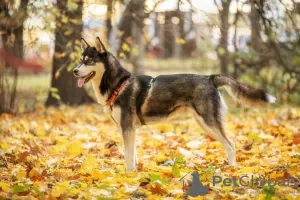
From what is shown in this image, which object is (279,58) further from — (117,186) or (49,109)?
(117,186)

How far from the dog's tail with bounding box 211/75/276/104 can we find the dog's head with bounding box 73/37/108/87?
4.71ft

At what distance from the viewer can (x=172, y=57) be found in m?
33.5

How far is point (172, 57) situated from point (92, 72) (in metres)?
27.9

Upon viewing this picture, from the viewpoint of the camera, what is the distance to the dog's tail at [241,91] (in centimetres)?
588

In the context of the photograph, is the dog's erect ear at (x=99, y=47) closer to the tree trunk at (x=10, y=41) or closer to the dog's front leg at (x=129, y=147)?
the dog's front leg at (x=129, y=147)

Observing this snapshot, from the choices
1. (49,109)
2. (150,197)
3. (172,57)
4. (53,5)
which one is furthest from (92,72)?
(172,57)

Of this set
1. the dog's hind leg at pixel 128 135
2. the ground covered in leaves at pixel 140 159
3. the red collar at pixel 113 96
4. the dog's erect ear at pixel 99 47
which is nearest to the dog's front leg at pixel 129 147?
the dog's hind leg at pixel 128 135

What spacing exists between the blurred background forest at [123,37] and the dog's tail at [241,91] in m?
1.45

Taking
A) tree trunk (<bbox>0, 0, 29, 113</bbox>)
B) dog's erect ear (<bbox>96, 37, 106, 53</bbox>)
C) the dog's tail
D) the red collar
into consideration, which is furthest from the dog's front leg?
tree trunk (<bbox>0, 0, 29, 113</bbox>)

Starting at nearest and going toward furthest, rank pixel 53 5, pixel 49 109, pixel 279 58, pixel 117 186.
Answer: pixel 117 186 → pixel 53 5 → pixel 279 58 → pixel 49 109

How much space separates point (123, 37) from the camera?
1297 cm

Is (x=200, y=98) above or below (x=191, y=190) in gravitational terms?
above

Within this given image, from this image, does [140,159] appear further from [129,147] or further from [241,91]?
[241,91]

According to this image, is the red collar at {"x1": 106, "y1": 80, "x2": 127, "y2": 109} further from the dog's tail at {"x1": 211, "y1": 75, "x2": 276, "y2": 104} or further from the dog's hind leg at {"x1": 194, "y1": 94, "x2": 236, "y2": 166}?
the dog's tail at {"x1": 211, "y1": 75, "x2": 276, "y2": 104}
